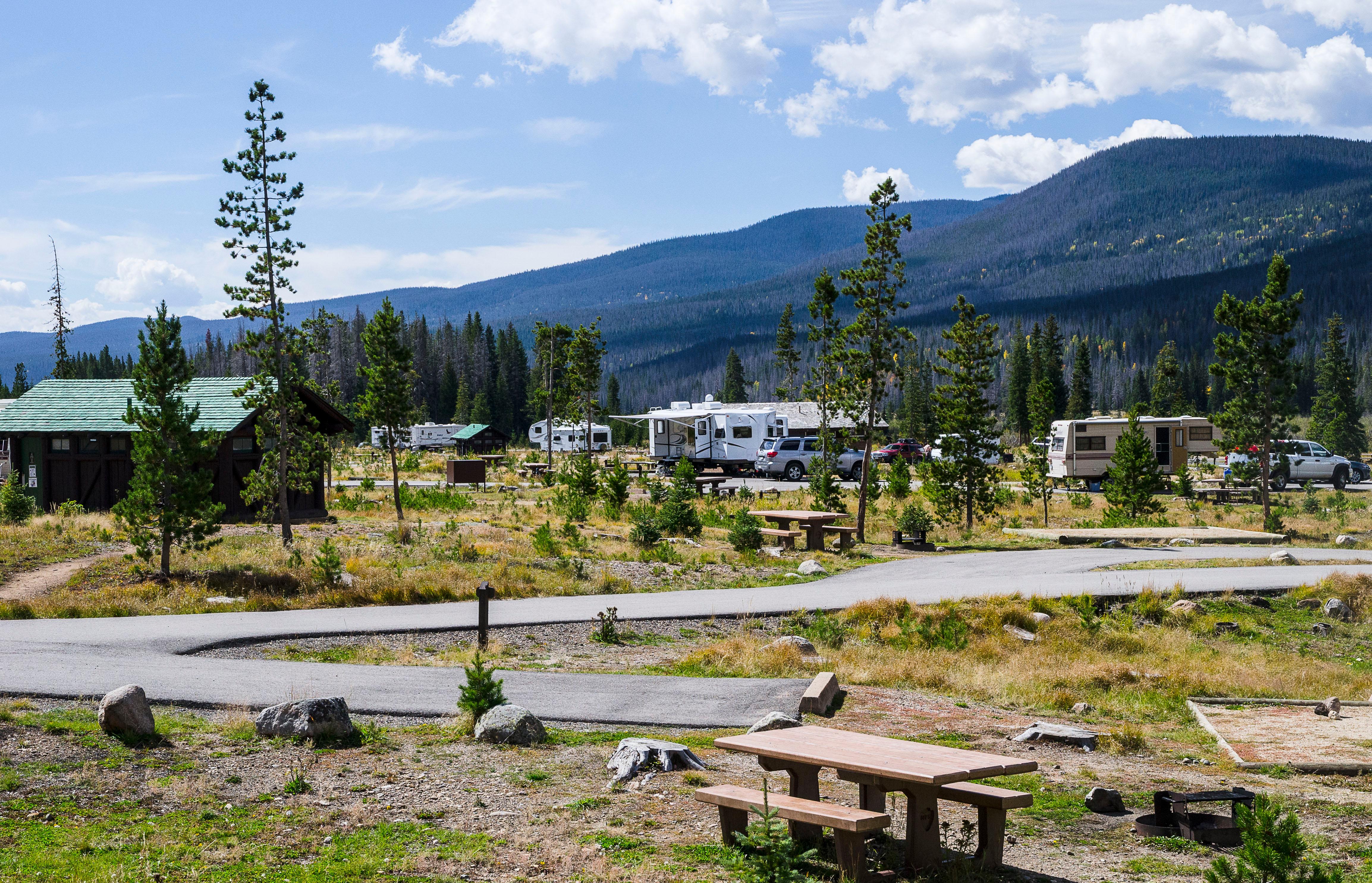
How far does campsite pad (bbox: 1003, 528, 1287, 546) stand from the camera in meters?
25.2

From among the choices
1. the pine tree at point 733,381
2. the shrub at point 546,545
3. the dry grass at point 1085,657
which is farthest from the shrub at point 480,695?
the pine tree at point 733,381

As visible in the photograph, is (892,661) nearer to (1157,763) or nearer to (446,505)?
(1157,763)

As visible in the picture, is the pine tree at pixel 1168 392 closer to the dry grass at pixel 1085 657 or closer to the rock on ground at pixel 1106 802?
the dry grass at pixel 1085 657

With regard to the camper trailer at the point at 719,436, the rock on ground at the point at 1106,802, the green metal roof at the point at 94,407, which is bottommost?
the rock on ground at the point at 1106,802

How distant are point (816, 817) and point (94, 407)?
30057 millimetres

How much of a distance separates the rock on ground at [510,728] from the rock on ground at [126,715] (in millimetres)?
2450

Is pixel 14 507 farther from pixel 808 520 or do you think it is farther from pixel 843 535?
pixel 843 535

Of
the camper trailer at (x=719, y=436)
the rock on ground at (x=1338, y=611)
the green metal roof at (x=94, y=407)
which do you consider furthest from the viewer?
the camper trailer at (x=719, y=436)

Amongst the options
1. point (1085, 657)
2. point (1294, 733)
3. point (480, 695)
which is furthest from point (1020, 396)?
point (480, 695)

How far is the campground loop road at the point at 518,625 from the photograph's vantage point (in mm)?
10031

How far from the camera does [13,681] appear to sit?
10.3 metres

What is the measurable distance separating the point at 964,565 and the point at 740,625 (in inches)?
321

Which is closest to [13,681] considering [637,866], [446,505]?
[637,866]

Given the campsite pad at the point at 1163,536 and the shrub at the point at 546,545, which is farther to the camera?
the campsite pad at the point at 1163,536
